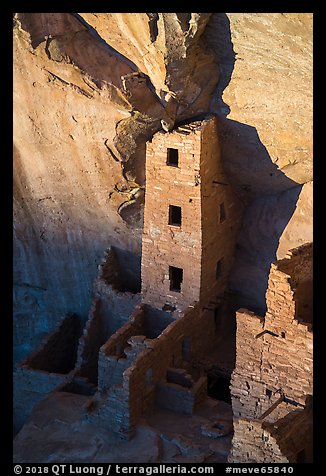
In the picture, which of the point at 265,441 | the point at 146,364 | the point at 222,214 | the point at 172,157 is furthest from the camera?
the point at 222,214

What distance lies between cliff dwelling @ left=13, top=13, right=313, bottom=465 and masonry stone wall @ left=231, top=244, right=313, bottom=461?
23mm

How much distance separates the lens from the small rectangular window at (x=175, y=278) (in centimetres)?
1588

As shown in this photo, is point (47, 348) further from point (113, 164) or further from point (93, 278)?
point (113, 164)

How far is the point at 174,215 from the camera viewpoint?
15.8 m

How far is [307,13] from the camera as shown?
42.5 ft

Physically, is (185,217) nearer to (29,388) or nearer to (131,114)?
(131,114)

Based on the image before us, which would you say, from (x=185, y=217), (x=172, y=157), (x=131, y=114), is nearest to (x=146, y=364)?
(x=185, y=217)

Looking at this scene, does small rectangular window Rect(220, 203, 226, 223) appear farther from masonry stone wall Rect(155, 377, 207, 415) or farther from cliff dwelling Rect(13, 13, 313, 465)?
masonry stone wall Rect(155, 377, 207, 415)

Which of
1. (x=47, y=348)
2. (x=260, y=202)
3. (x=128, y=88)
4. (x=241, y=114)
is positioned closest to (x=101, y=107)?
(x=128, y=88)

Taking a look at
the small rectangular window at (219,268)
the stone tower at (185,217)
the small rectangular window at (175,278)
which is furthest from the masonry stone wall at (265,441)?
the small rectangular window at (219,268)

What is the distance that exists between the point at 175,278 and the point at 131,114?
2.61 metres

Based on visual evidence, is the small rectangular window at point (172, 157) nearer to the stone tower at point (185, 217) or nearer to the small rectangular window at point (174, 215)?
the stone tower at point (185, 217)

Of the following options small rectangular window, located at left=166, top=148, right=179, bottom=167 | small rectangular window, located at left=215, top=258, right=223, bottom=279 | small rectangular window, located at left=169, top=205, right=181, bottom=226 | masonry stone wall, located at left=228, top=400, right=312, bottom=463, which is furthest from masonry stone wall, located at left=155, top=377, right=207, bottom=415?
small rectangular window, located at left=166, top=148, right=179, bottom=167

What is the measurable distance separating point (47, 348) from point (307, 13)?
6.87 meters
